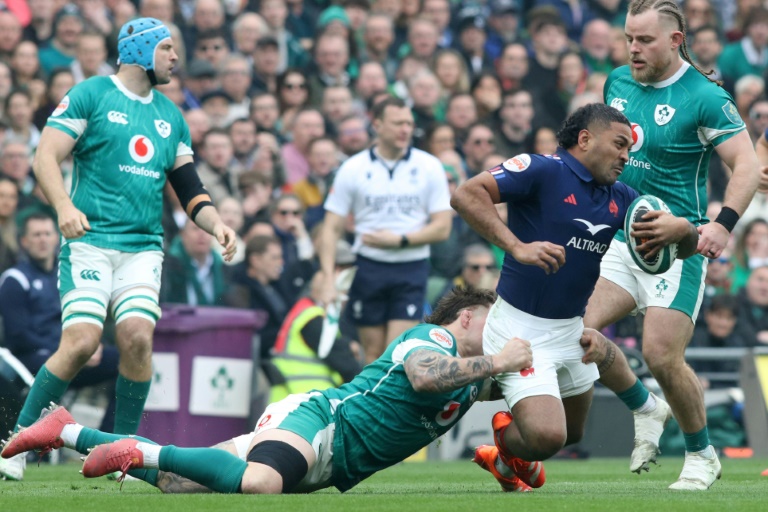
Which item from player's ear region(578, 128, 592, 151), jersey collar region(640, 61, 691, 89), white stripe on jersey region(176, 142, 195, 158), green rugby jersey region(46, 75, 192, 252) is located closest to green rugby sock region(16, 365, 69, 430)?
green rugby jersey region(46, 75, 192, 252)

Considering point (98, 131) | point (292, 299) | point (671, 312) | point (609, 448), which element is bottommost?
point (609, 448)

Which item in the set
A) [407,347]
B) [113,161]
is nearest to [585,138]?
[407,347]

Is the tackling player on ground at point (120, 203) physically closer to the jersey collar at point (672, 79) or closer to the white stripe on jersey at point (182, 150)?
the white stripe on jersey at point (182, 150)

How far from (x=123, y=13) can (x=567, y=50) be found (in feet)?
20.1

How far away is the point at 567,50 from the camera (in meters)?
18.5

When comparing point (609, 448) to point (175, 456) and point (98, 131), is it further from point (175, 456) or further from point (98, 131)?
point (175, 456)

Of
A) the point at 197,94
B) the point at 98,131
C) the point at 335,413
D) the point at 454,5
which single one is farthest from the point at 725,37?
the point at 335,413

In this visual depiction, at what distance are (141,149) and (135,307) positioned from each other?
3.54 ft

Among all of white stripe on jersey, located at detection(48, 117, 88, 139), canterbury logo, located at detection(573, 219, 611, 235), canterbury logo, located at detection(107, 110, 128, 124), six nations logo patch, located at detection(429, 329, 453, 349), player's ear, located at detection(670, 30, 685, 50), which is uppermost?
player's ear, located at detection(670, 30, 685, 50)

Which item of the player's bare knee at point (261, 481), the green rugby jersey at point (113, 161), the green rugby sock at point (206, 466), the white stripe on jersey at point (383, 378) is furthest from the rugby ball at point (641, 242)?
the green rugby jersey at point (113, 161)

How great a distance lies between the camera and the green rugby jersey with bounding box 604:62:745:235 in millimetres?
8273

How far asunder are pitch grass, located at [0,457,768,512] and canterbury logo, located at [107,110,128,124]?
7.73 feet

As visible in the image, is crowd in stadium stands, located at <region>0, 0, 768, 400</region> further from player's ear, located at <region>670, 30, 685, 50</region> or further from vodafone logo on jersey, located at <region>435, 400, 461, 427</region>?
vodafone logo on jersey, located at <region>435, 400, 461, 427</region>

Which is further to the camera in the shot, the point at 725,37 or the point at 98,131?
the point at 725,37
